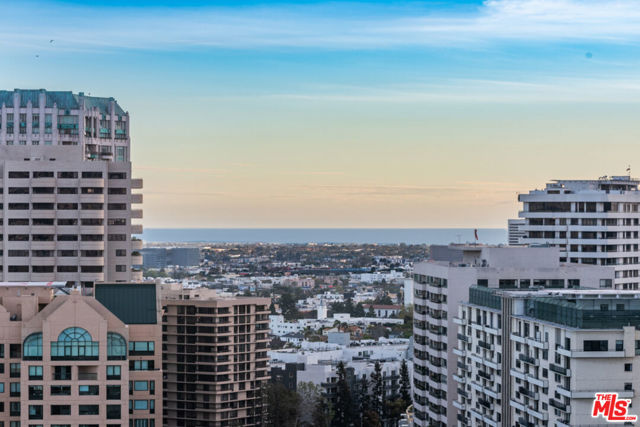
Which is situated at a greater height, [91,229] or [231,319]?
[91,229]

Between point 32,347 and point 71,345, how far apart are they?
2.98m

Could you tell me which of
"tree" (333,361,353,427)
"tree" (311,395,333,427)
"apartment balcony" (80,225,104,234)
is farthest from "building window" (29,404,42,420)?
"tree" (333,361,353,427)

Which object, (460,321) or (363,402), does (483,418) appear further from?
(363,402)

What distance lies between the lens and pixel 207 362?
13525 cm

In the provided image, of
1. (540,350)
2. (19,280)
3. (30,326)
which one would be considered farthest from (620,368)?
(19,280)

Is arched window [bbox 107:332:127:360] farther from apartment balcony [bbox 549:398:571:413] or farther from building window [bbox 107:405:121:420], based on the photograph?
apartment balcony [bbox 549:398:571:413]

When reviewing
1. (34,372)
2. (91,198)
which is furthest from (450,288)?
(91,198)

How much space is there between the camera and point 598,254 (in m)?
138

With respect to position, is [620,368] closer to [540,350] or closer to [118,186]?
[540,350]

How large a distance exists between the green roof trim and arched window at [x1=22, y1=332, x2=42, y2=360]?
7310mm

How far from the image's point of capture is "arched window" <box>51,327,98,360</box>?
89.4 m

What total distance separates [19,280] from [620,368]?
7483 centimetres

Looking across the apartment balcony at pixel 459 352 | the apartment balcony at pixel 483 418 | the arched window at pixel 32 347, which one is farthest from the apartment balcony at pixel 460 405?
the arched window at pixel 32 347

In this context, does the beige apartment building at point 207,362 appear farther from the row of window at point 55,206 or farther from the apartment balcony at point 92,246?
the row of window at point 55,206
